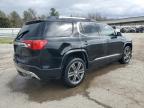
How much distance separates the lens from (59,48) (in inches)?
198

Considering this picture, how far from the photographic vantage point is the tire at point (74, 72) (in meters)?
5.32

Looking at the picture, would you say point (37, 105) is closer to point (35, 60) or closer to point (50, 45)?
point (35, 60)

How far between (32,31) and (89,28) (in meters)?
1.79

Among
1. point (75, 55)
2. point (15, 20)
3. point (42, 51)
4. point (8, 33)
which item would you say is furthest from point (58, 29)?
point (15, 20)

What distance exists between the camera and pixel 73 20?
5.67 m

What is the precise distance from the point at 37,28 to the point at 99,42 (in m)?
2.09

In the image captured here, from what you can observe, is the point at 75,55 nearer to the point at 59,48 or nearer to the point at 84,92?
the point at 59,48

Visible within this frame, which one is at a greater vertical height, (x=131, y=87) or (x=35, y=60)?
(x=35, y=60)

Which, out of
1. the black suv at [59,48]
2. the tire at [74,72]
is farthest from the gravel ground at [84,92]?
the black suv at [59,48]

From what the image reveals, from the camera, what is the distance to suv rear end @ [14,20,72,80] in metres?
4.84

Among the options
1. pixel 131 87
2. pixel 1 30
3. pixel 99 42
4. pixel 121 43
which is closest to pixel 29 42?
pixel 99 42

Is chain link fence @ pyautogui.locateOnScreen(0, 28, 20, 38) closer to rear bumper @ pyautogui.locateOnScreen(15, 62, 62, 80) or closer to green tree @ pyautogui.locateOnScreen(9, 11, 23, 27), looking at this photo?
green tree @ pyautogui.locateOnScreen(9, 11, 23, 27)

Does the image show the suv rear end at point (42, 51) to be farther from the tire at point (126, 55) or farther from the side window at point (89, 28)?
the tire at point (126, 55)

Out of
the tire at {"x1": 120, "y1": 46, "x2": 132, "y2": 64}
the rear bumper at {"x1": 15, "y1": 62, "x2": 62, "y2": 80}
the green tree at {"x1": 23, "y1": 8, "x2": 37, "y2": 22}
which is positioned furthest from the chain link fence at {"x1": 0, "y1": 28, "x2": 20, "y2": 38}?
the green tree at {"x1": 23, "y1": 8, "x2": 37, "y2": 22}
